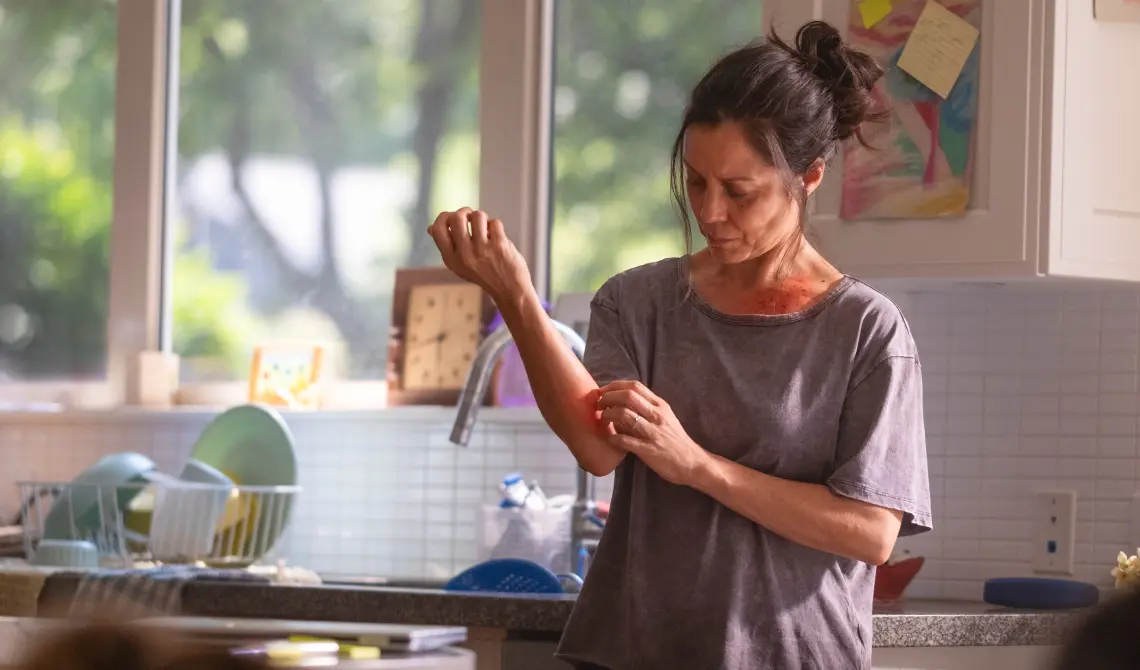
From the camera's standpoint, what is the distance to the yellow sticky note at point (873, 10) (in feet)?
8.32

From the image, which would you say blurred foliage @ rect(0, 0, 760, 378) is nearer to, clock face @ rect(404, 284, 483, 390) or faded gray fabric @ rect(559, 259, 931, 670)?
clock face @ rect(404, 284, 483, 390)

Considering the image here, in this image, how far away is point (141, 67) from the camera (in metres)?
3.70

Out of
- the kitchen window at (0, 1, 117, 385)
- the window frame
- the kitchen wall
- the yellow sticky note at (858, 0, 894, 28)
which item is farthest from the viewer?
the kitchen window at (0, 1, 117, 385)

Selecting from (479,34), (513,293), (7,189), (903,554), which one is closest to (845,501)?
(513,293)

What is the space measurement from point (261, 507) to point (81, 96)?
4.22ft

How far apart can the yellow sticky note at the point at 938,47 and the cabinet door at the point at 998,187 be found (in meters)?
0.03

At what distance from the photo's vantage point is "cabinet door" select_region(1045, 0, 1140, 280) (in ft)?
7.93

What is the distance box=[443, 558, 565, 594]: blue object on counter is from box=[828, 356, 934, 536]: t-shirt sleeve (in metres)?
0.81

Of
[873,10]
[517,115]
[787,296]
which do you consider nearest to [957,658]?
[787,296]

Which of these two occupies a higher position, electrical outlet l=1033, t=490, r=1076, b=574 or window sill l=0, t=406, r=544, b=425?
window sill l=0, t=406, r=544, b=425

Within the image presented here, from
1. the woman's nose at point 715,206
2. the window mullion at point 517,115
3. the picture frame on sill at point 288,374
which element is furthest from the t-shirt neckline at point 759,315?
the picture frame on sill at point 288,374

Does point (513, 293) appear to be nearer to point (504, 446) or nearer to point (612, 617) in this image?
point (612, 617)

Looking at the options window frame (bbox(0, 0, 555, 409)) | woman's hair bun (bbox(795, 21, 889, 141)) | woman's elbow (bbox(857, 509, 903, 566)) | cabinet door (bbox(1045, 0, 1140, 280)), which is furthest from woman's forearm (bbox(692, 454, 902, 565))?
window frame (bbox(0, 0, 555, 409))

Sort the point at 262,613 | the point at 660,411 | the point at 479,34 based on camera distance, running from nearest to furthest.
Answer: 1. the point at 660,411
2. the point at 262,613
3. the point at 479,34
